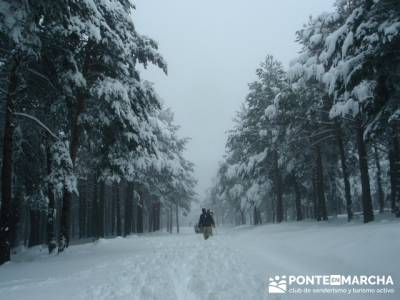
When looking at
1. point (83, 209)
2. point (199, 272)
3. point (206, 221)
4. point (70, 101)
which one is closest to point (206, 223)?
point (206, 221)

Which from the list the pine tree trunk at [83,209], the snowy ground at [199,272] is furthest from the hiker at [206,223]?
the pine tree trunk at [83,209]

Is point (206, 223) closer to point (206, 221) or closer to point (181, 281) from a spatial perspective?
point (206, 221)

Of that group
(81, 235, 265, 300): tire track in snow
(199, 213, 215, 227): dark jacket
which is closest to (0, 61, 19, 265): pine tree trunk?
(81, 235, 265, 300): tire track in snow

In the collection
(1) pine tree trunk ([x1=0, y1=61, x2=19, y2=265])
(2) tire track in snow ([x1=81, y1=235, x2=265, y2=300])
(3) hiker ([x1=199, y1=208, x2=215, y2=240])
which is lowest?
(2) tire track in snow ([x1=81, y1=235, x2=265, y2=300])

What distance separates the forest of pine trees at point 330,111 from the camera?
35.6 ft

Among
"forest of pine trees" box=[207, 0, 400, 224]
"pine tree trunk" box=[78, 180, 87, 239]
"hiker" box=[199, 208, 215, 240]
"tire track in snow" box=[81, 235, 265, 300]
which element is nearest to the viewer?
"tire track in snow" box=[81, 235, 265, 300]

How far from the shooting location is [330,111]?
1545cm

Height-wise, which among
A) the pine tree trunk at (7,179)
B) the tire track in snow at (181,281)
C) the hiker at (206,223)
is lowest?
the tire track in snow at (181,281)

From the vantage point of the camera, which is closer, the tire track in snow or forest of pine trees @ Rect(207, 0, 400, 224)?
the tire track in snow

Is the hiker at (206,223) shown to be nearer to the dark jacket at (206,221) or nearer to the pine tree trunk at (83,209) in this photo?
the dark jacket at (206,221)

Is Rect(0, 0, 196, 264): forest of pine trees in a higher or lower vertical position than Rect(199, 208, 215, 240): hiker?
higher

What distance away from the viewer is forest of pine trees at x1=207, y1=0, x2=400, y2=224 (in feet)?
35.6

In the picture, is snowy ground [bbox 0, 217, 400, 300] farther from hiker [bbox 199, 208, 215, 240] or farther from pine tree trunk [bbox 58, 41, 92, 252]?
hiker [bbox 199, 208, 215, 240]

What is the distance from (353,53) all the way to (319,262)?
27.9 feet
